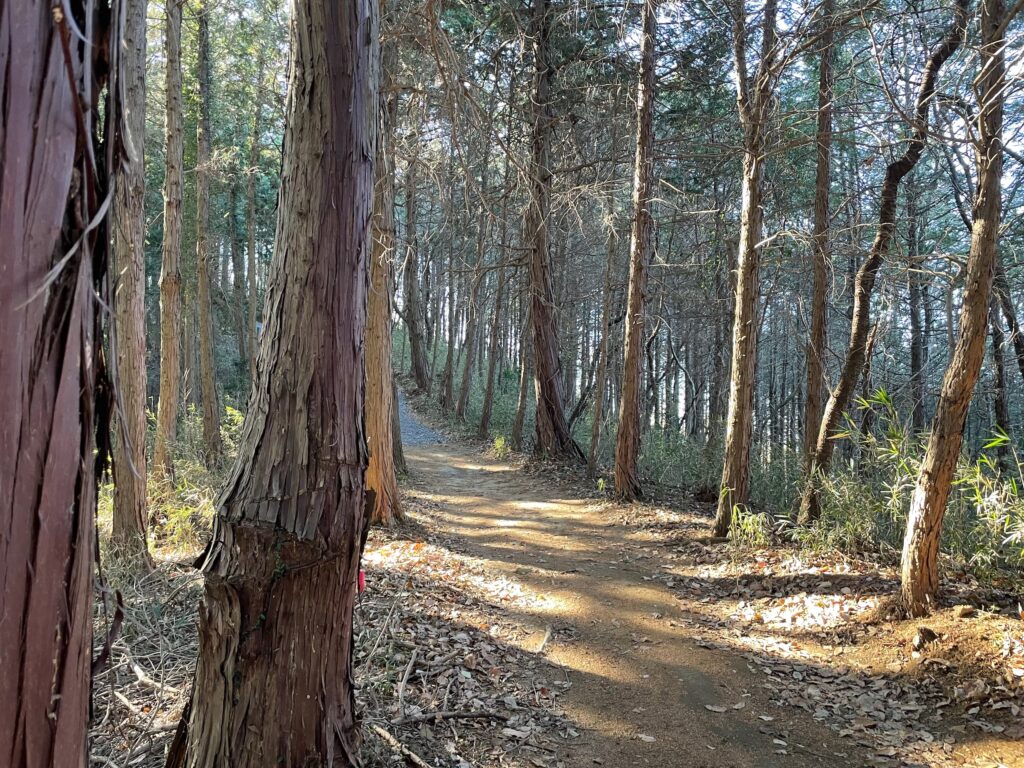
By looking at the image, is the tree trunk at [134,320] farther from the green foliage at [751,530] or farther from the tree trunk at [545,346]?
the tree trunk at [545,346]

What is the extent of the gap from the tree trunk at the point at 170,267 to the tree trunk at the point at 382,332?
258 cm

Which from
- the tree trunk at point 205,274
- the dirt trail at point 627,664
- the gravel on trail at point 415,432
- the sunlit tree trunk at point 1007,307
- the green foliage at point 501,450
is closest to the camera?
the dirt trail at point 627,664

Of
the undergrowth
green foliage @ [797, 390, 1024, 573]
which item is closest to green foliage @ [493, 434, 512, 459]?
the undergrowth

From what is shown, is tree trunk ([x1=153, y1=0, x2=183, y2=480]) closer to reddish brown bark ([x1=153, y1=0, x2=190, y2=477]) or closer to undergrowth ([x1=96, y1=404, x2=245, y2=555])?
reddish brown bark ([x1=153, y1=0, x2=190, y2=477])

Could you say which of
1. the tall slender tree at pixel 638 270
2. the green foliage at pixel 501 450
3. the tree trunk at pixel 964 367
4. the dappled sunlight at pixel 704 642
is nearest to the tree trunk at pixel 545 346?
the green foliage at pixel 501 450

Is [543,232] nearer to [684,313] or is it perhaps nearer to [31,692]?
[684,313]

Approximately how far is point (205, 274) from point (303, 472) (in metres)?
11.1

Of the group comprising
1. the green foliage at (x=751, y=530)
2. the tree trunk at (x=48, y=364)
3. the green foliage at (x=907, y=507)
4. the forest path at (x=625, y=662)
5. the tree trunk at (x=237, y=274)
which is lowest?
the forest path at (x=625, y=662)

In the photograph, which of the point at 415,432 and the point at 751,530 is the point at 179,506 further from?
the point at 415,432

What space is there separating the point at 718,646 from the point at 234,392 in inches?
882

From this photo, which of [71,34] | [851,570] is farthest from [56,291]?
[851,570]

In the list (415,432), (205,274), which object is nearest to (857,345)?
(205,274)

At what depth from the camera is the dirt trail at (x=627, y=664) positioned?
4012mm

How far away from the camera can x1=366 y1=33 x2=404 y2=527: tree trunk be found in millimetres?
7668
